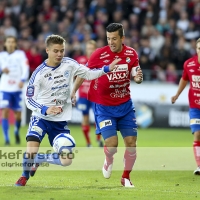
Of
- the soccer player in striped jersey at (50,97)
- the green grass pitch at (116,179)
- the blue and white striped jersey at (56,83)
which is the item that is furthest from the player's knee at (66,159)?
the blue and white striped jersey at (56,83)

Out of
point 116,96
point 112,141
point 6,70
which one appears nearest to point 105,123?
point 112,141

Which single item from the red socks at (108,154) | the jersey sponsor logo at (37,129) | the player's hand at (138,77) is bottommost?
the red socks at (108,154)

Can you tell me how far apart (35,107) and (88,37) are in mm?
14472

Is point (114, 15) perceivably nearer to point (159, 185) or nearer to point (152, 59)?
point (152, 59)

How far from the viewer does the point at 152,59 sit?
74.0 feet

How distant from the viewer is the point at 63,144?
889 cm

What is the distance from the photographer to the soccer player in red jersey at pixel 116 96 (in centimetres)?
977

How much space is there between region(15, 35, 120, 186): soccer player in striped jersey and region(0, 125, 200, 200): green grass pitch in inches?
16.6

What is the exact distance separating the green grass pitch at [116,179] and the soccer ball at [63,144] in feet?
1.83

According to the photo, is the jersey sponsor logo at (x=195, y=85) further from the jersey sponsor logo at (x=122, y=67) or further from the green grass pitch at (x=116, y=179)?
the jersey sponsor logo at (x=122, y=67)

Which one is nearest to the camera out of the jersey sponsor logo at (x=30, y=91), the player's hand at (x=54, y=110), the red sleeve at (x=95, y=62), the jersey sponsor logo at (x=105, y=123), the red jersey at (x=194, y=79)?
the player's hand at (x=54, y=110)

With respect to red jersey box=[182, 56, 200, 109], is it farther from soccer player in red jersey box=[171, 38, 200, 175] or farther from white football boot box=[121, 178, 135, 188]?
white football boot box=[121, 178, 135, 188]

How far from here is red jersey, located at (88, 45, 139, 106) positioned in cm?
988

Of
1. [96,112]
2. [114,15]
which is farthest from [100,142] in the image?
[114,15]
